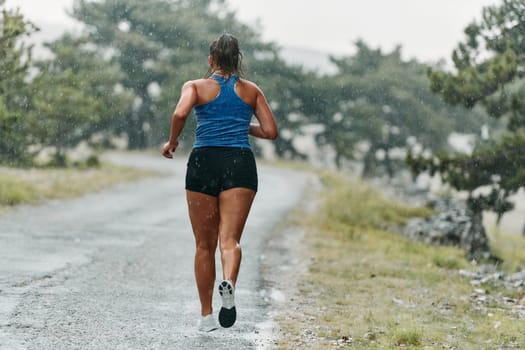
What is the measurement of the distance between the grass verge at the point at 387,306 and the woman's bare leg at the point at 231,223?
0.66 m

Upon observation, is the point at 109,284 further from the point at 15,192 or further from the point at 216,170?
the point at 15,192

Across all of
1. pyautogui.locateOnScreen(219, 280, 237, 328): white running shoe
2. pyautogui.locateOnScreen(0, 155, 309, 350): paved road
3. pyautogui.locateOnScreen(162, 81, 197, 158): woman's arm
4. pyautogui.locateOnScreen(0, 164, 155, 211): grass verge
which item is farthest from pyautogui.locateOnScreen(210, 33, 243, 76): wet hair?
pyautogui.locateOnScreen(0, 164, 155, 211): grass verge

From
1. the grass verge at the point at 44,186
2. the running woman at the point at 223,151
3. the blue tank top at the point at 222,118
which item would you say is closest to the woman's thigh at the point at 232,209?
the running woman at the point at 223,151

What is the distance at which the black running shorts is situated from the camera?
4.44 metres

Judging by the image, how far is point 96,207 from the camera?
14078 mm

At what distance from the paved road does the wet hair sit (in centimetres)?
176

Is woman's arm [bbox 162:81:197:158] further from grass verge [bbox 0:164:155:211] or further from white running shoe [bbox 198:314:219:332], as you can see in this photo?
grass verge [bbox 0:164:155:211]

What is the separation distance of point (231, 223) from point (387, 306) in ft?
8.29

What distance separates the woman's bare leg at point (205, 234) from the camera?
450 cm

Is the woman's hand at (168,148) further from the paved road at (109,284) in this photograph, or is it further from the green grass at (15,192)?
the green grass at (15,192)

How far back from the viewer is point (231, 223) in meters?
4.49

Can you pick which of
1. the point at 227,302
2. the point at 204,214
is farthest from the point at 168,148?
the point at 227,302

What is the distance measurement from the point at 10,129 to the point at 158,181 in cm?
1107

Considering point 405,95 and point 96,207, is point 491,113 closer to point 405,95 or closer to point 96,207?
point 96,207
